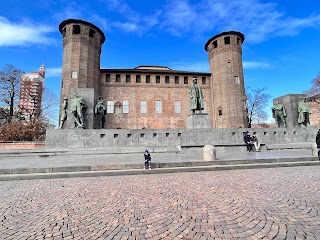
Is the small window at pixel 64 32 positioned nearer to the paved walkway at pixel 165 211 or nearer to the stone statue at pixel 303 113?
the stone statue at pixel 303 113

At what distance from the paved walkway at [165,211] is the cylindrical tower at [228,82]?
1307 inches

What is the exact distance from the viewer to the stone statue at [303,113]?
60.0 feet

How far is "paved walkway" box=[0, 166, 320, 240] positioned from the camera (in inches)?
107

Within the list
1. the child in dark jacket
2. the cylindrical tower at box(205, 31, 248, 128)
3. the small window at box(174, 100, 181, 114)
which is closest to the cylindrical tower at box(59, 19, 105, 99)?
the small window at box(174, 100, 181, 114)

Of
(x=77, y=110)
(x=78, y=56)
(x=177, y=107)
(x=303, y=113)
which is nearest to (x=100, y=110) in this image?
(x=77, y=110)

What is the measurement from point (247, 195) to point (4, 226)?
171 inches

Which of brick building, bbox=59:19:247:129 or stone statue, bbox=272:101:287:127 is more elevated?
brick building, bbox=59:19:247:129

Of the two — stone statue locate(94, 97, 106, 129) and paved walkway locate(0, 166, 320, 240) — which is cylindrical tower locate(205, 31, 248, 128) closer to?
stone statue locate(94, 97, 106, 129)

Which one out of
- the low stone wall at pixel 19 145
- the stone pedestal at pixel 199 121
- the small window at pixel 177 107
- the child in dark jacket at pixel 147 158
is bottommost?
the child in dark jacket at pixel 147 158

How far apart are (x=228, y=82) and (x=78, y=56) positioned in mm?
26826

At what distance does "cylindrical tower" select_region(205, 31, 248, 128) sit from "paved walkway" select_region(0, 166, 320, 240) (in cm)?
3321

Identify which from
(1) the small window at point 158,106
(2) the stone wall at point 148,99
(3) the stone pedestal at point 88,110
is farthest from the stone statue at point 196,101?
(1) the small window at point 158,106

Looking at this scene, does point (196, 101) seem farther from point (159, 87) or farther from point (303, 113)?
point (159, 87)

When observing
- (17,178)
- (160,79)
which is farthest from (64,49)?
(17,178)
